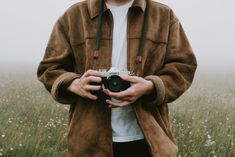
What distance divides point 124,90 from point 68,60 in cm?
54

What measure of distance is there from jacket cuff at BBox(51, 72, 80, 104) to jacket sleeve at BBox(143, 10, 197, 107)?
0.44 meters

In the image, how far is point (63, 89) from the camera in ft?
11.1

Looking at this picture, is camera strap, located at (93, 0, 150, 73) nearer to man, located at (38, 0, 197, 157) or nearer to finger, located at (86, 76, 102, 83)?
man, located at (38, 0, 197, 157)

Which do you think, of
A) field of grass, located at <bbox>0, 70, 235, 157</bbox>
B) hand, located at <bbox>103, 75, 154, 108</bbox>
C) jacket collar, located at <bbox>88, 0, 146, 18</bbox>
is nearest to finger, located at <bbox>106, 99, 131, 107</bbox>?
hand, located at <bbox>103, 75, 154, 108</bbox>

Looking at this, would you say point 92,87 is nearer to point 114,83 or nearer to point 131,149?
point 114,83

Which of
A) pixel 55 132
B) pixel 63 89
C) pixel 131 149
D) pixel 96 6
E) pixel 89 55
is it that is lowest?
pixel 55 132

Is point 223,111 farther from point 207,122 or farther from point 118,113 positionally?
point 118,113

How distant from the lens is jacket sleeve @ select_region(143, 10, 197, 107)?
133 inches

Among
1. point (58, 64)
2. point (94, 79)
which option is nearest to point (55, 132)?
point (58, 64)

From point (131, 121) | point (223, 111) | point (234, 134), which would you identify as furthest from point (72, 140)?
point (223, 111)

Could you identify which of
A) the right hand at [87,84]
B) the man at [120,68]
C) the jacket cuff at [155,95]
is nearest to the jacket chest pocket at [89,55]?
the man at [120,68]

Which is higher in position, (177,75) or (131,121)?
(177,75)

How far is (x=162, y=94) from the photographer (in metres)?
3.30

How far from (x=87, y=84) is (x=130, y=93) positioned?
0.80 feet
